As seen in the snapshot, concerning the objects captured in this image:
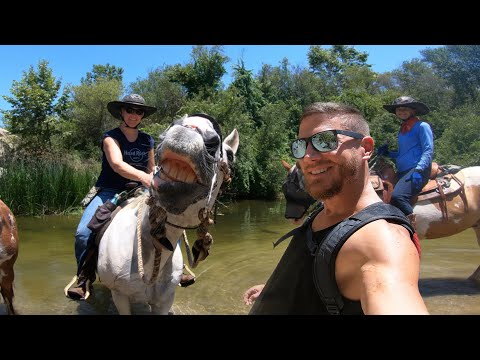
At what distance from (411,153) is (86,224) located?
467 cm

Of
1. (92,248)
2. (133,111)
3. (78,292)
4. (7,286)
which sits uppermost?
(133,111)

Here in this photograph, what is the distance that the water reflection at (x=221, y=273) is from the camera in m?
5.18

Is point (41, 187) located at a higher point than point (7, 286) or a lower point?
higher

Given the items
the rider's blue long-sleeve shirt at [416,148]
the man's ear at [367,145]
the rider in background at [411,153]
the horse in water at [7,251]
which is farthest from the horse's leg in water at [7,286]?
the rider's blue long-sleeve shirt at [416,148]

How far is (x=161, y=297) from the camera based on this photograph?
3398mm

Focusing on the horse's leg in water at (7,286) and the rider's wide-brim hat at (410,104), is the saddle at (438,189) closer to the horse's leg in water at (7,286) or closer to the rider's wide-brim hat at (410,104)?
the rider's wide-brim hat at (410,104)

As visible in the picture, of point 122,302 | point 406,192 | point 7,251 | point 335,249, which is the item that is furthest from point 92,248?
point 406,192

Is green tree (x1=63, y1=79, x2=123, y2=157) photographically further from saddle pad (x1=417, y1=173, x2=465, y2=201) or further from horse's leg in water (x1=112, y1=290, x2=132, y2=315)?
horse's leg in water (x1=112, y1=290, x2=132, y2=315)

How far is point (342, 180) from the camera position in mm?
1497

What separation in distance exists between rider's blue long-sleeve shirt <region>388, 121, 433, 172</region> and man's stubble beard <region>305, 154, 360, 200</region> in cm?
465

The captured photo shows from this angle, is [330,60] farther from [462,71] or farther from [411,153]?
[411,153]

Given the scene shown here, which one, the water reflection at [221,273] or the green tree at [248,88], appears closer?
the water reflection at [221,273]
